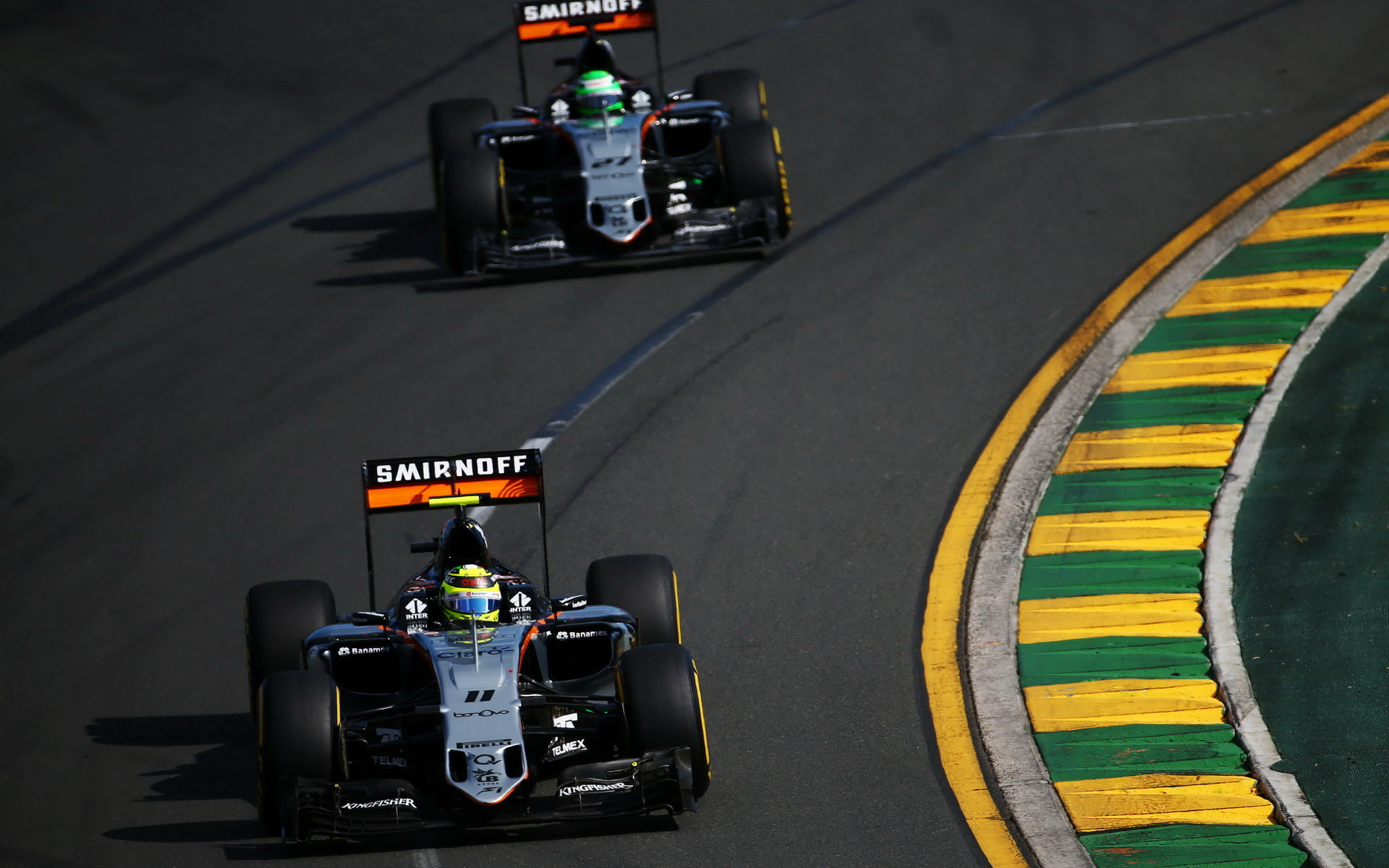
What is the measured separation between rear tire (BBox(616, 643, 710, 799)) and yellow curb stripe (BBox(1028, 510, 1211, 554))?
356 centimetres

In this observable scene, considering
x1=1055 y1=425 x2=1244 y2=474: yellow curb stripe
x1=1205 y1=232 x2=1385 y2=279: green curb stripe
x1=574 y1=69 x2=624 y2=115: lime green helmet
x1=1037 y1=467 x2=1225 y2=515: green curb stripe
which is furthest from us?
x1=574 y1=69 x2=624 y2=115: lime green helmet

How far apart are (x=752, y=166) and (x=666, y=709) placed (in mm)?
8000

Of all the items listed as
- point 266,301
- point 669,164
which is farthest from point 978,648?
point 266,301

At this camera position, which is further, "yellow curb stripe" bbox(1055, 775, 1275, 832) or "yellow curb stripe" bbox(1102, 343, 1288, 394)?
"yellow curb stripe" bbox(1102, 343, 1288, 394)

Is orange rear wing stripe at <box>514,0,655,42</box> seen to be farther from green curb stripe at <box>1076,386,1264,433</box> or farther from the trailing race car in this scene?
green curb stripe at <box>1076,386,1264,433</box>

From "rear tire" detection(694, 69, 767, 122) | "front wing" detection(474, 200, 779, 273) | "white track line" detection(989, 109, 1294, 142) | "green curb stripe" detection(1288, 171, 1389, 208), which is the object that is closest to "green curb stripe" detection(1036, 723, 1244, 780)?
"front wing" detection(474, 200, 779, 273)

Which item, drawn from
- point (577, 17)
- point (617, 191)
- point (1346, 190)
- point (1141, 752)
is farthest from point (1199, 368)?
point (577, 17)

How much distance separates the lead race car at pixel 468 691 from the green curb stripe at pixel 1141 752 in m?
1.92

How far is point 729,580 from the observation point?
466 inches

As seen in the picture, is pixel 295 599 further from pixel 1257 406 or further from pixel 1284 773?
pixel 1257 406

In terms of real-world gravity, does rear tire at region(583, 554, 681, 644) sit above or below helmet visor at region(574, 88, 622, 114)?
below

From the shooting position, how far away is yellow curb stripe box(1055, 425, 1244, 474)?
42.3ft

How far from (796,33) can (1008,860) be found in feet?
50.5

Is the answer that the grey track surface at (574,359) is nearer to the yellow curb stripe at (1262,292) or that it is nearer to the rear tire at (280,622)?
the rear tire at (280,622)
